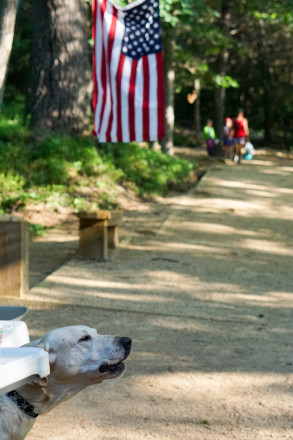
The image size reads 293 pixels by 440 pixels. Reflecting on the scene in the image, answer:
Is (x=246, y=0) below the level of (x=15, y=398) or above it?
above

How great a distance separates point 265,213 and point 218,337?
7596mm

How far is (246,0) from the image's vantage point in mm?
25672

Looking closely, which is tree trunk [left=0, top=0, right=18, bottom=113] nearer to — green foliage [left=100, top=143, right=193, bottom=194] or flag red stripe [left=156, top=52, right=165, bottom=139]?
flag red stripe [left=156, top=52, right=165, bottom=139]

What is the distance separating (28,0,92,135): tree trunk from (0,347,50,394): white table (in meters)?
13.2

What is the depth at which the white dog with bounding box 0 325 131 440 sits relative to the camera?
3596 millimetres

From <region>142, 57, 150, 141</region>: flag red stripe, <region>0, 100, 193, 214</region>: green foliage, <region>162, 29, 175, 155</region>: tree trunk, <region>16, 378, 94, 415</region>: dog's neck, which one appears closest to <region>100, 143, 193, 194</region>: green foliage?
<region>0, 100, 193, 214</region>: green foliage

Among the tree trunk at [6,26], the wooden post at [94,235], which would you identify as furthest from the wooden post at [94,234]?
the tree trunk at [6,26]

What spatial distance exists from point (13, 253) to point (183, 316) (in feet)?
6.47

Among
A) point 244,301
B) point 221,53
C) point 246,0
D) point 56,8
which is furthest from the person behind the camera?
point 221,53

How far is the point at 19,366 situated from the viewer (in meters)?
2.80

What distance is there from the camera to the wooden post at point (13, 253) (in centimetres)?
798

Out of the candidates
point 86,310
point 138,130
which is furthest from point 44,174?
point 86,310

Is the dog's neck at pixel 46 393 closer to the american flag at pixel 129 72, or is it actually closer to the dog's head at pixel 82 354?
the dog's head at pixel 82 354

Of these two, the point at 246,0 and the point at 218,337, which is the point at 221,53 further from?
the point at 218,337
